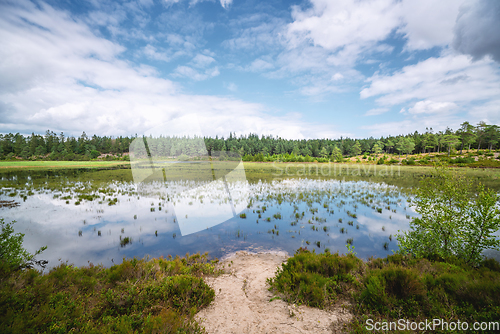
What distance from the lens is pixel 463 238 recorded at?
306 inches

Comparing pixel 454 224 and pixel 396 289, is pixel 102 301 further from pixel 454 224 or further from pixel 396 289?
pixel 454 224

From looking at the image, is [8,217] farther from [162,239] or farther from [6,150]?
[6,150]

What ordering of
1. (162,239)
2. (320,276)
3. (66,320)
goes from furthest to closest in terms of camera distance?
1. (162,239)
2. (320,276)
3. (66,320)

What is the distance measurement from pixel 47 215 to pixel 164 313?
18736 mm

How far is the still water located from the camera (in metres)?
11.2

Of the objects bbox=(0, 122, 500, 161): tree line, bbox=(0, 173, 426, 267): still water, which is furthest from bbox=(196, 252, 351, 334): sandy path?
bbox=(0, 122, 500, 161): tree line

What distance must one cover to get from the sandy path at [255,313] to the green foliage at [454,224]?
20.4 ft

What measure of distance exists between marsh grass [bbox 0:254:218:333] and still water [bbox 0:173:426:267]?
394cm

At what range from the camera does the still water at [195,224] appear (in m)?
11.2

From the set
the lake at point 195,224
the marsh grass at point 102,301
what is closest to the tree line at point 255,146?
the lake at point 195,224

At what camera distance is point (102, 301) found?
205 inches

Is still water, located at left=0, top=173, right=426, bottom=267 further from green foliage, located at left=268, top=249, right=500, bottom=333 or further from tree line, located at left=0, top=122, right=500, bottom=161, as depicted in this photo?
tree line, located at left=0, top=122, right=500, bottom=161

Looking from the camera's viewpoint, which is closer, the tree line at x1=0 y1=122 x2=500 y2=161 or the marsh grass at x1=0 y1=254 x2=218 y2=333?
the marsh grass at x1=0 y1=254 x2=218 y2=333

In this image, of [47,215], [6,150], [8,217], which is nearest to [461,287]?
[47,215]
